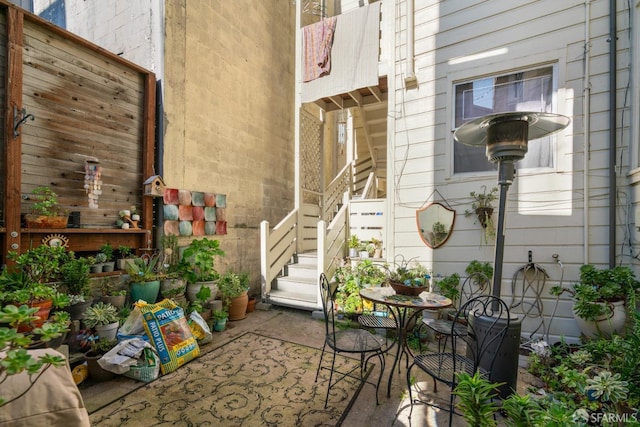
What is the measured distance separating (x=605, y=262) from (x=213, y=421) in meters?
3.93

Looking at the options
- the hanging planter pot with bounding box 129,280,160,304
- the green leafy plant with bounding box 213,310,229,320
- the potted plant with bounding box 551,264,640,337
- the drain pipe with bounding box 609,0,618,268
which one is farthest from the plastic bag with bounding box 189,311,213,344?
the drain pipe with bounding box 609,0,618,268

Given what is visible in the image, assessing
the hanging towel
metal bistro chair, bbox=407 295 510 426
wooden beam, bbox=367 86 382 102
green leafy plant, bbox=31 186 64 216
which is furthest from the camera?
wooden beam, bbox=367 86 382 102

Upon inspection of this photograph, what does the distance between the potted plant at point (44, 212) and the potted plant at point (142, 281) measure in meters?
0.77

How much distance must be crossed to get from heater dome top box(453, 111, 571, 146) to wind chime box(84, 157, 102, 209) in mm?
3669

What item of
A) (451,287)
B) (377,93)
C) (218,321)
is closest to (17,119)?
(218,321)

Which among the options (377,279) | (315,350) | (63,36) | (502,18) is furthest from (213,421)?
(502,18)

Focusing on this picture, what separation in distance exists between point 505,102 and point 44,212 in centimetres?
503

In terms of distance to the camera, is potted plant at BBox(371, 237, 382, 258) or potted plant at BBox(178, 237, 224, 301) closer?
potted plant at BBox(178, 237, 224, 301)

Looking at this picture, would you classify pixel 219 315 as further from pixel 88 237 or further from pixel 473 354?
pixel 473 354

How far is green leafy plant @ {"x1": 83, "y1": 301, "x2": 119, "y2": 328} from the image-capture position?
2553 millimetres

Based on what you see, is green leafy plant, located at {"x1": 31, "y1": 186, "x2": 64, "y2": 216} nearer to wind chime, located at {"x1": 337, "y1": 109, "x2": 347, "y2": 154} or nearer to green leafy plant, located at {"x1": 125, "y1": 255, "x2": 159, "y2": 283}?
green leafy plant, located at {"x1": 125, "y1": 255, "x2": 159, "y2": 283}

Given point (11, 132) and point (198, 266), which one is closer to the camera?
point (11, 132)

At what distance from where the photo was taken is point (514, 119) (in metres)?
2.14

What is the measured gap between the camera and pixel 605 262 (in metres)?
2.92
